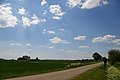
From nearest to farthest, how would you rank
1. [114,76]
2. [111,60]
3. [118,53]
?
[114,76] < [111,60] < [118,53]

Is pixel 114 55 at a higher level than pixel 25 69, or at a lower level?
higher

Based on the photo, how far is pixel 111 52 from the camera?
90.6 meters

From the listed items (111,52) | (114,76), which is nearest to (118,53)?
(111,52)

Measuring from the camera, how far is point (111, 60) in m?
85.2

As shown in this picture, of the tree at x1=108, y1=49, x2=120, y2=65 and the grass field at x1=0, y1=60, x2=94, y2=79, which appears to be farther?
the tree at x1=108, y1=49, x2=120, y2=65

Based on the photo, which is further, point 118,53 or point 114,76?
point 118,53

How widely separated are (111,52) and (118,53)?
2.26 meters

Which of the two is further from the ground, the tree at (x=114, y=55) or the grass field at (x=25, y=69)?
the tree at (x=114, y=55)

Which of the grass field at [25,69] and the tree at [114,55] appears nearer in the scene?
the grass field at [25,69]

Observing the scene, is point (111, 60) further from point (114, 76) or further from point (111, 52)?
point (114, 76)

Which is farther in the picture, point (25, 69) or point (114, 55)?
point (114, 55)

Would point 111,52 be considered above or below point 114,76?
above

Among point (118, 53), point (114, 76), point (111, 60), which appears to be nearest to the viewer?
point (114, 76)

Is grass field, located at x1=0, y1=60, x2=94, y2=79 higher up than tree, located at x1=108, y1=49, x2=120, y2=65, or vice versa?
tree, located at x1=108, y1=49, x2=120, y2=65
